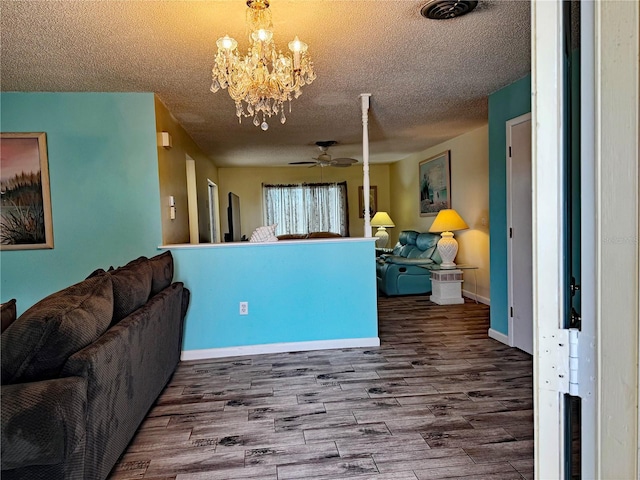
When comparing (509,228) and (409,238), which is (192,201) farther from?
(509,228)

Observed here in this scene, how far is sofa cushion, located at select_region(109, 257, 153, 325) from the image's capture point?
1930 millimetres

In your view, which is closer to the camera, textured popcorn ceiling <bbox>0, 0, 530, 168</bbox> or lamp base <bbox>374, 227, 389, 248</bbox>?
textured popcorn ceiling <bbox>0, 0, 530, 168</bbox>

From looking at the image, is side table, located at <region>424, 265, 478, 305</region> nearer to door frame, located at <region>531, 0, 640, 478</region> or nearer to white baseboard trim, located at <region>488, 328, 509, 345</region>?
white baseboard trim, located at <region>488, 328, 509, 345</region>

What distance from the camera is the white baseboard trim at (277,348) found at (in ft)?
11.2

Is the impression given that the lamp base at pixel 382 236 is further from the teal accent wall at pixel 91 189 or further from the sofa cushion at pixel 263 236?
the teal accent wall at pixel 91 189

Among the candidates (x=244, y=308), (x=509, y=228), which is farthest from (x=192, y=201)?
(x=509, y=228)

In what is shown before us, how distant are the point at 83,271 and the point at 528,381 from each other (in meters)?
3.61

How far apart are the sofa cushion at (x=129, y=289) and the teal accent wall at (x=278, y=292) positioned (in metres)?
1.07

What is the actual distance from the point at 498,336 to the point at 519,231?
1020 mm

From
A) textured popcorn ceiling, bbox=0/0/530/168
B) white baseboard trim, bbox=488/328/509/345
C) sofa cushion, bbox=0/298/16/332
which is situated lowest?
white baseboard trim, bbox=488/328/509/345

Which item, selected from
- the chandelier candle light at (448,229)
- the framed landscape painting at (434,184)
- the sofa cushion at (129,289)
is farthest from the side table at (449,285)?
the sofa cushion at (129,289)

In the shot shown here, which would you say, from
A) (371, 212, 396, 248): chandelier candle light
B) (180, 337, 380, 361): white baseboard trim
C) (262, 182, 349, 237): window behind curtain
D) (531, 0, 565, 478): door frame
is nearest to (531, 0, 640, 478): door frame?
(531, 0, 565, 478): door frame

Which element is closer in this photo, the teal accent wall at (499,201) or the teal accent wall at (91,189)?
the teal accent wall at (91,189)

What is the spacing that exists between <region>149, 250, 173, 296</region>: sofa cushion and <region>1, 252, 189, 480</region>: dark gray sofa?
1.47 feet
